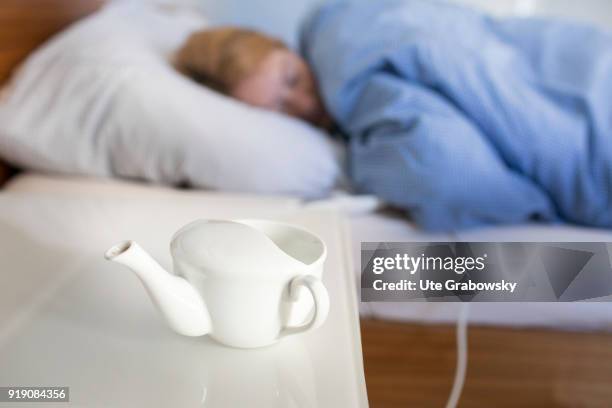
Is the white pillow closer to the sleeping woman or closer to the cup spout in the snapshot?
the sleeping woman

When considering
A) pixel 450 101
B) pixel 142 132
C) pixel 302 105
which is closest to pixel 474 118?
pixel 450 101

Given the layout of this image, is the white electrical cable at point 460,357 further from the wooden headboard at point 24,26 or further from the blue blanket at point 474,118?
the wooden headboard at point 24,26

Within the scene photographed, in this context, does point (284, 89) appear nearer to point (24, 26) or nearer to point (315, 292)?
point (24, 26)

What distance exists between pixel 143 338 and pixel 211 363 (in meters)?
0.04

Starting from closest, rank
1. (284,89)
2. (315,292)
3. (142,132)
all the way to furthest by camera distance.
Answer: (315,292) < (142,132) < (284,89)

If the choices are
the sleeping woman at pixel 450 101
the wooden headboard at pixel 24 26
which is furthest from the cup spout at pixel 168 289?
the wooden headboard at pixel 24 26

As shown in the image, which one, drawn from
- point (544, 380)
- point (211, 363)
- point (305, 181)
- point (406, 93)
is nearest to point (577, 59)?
point (406, 93)

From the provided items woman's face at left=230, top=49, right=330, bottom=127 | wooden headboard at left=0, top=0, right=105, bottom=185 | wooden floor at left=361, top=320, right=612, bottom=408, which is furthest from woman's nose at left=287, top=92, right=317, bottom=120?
wooden floor at left=361, top=320, right=612, bottom=408

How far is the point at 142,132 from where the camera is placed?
67cm

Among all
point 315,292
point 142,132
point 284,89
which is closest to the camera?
point 315,292

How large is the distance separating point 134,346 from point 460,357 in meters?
0.19

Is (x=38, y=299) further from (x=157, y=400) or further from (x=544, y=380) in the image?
(x=544, y=380)

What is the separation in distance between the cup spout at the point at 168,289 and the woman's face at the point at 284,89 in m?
0.54

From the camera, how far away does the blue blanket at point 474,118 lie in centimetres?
61
